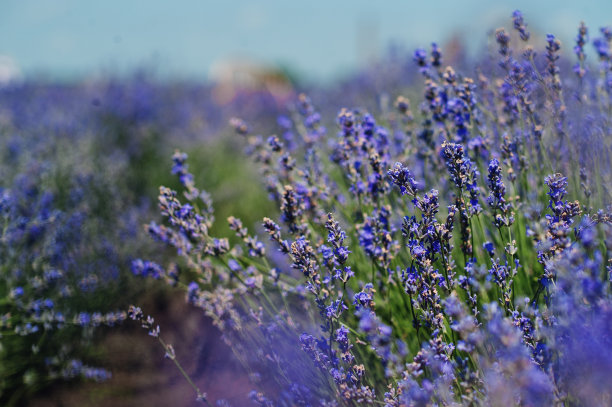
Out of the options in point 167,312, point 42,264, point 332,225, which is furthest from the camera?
point 167,312

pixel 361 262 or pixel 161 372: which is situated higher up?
pixel 361 262

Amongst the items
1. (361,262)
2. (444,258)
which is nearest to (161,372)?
(361,262)

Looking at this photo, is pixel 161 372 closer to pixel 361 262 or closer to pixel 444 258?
pixel 361 262

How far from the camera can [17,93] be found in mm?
7352

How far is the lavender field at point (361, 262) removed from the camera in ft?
4.26

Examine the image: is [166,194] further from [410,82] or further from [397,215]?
[410,82]

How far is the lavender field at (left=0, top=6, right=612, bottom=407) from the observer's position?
1.30m

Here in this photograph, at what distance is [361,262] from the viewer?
7.37 feet

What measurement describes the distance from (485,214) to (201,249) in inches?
47.6

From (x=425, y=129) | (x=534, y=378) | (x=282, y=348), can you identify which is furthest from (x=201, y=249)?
(x=534, y=378)

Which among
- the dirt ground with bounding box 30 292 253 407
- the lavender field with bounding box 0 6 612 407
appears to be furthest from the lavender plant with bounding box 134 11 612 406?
the dirt ground with bounding box 30 292 253 407

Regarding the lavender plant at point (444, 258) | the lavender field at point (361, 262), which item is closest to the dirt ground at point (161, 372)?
the lavender field at point (361, 262)

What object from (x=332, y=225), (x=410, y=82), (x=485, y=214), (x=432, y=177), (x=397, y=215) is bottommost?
(x=332, y=225)

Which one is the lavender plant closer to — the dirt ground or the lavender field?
the lavender field
